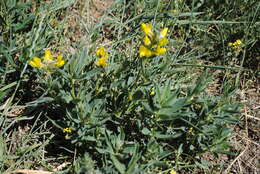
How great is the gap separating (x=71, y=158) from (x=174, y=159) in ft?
2.22

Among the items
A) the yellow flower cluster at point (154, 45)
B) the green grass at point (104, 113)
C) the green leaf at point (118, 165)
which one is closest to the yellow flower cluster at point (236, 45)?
the green grass at point (104, 113)

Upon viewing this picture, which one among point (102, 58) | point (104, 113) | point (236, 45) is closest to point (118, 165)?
point (104, 113)

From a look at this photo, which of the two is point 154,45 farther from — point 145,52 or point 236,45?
point 236,45

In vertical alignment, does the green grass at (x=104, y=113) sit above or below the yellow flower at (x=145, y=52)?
below

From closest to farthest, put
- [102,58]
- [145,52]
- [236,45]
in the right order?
[145,52] < [102,58] < [236,45]

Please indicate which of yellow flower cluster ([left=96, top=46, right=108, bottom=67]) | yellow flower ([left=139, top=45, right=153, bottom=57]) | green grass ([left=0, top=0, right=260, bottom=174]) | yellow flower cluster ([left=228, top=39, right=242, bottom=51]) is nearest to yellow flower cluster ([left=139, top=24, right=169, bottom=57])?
yellow flower ([left=139, top=45, right=153, bottom=57])

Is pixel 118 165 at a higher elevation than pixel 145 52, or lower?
lower

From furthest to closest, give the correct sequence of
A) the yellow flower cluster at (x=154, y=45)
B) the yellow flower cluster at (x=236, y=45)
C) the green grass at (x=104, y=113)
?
1. the yellow flower cluster at (x=236, y=45)
2. the green grass at (x=104, y=113)
3. the yellow flower cluster at (x=154, y=45)

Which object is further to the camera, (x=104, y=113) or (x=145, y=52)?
(x=104, y=113)

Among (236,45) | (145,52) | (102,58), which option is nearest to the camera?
(145,52)

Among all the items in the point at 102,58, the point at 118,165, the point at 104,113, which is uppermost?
the point at 102,58

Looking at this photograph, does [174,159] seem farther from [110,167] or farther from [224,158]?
[110,167]

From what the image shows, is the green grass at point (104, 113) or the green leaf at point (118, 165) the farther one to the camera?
the green grass at point (104, 113)

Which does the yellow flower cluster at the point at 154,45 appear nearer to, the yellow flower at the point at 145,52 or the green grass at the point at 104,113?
the yellow flower at the point at 145,52
